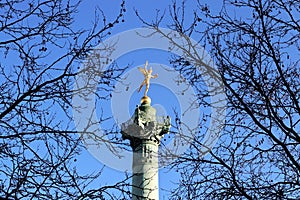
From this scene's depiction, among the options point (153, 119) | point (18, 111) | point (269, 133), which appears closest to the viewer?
point (269, 133)

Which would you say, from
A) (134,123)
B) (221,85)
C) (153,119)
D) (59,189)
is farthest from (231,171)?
(153,119)

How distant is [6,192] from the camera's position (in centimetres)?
586

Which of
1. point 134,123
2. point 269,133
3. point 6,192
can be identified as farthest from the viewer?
point 134,123

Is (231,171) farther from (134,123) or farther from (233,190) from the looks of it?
(134,123)

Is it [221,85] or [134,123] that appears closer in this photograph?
[221,85]

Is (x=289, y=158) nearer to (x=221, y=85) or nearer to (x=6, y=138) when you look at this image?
(x=221, y=85)

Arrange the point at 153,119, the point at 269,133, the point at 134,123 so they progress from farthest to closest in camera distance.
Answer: the point at 153,119, the point at 134,123, the point at 269,133

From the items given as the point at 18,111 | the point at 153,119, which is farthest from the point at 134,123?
the point at 18,111

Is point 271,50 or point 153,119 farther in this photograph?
point 153,119

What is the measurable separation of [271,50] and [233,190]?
1790 mm

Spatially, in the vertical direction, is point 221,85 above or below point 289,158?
above

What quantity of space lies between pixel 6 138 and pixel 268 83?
10.6 feet

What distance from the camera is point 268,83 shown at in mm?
6488

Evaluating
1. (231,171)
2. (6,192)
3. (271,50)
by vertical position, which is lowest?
(6,192)
